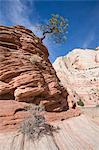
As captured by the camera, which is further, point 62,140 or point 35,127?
point 35,127

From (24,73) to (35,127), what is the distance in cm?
487

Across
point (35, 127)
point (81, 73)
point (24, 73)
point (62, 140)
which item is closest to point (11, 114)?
point (35, 127)

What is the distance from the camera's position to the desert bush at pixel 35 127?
12.8 metres

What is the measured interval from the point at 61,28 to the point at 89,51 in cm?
8690

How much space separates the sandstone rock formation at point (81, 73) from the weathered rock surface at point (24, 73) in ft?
148

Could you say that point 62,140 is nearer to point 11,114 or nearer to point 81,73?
point 11,114

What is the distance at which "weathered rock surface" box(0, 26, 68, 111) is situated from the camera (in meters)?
15.8

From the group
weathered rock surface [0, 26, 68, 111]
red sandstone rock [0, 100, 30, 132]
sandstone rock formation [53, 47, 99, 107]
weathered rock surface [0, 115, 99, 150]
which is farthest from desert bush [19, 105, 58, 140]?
sandstone rock formation [53, 47, 99, 107]

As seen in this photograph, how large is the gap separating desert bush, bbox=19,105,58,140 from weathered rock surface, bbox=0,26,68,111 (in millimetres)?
1906

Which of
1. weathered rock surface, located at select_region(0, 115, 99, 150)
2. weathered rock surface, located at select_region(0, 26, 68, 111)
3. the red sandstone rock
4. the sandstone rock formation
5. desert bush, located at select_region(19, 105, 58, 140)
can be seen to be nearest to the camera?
weathered rock surface, located at select_region(0, 115, 99, 150)

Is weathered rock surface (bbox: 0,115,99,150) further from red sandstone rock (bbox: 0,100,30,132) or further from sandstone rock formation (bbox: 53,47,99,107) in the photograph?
sandstone rock formation (bbox: 53,47,99,107)

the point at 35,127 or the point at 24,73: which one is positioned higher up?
the point at 24,73

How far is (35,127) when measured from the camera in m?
13.4

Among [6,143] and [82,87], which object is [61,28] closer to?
[6,143]
